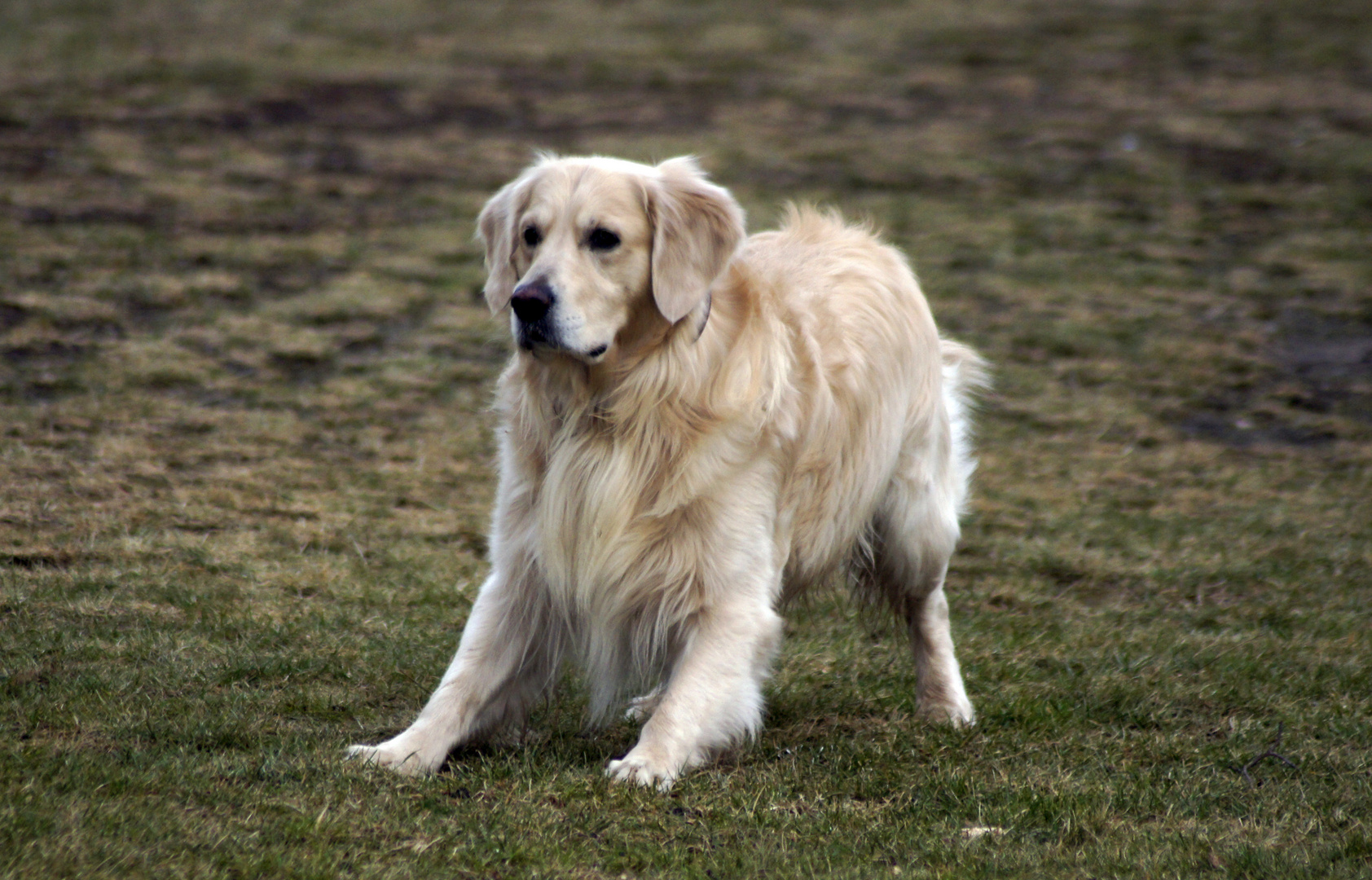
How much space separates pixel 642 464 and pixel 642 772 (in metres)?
0.79

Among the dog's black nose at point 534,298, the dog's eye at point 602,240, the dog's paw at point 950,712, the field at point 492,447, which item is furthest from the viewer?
the dog's paw at point 950,712

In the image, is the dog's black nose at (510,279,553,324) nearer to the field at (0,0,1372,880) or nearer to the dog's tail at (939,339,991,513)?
the field at (0,0,1372,880)

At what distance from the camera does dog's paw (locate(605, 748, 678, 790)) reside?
3484mm

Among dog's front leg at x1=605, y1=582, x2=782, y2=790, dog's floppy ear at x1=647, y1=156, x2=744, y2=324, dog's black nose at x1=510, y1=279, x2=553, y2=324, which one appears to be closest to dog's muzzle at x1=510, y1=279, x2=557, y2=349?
dog's black nose at x1=510, y1=279, x2=553, y2=324

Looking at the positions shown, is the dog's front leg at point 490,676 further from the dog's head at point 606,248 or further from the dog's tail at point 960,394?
the dog's tail at point 960,394

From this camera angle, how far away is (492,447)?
6.92 m

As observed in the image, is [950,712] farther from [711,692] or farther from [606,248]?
[606,248]

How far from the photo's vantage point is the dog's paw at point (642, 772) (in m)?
3.48

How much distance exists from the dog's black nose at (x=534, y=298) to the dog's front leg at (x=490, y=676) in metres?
0.77

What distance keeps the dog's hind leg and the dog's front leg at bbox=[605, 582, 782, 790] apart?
0.80 m

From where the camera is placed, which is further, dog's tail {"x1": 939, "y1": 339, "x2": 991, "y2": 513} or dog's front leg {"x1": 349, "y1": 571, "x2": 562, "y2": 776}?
dog's tail {"x1": 939, "y1": 339, "x2": 991, "y2": 513}

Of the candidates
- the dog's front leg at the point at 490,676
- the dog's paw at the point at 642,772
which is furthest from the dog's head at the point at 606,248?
the dog's paw at the point at 642,772

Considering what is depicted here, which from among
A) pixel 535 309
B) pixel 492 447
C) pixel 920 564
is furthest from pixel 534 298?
pixel 492 447

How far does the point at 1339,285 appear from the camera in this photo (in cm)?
1005
